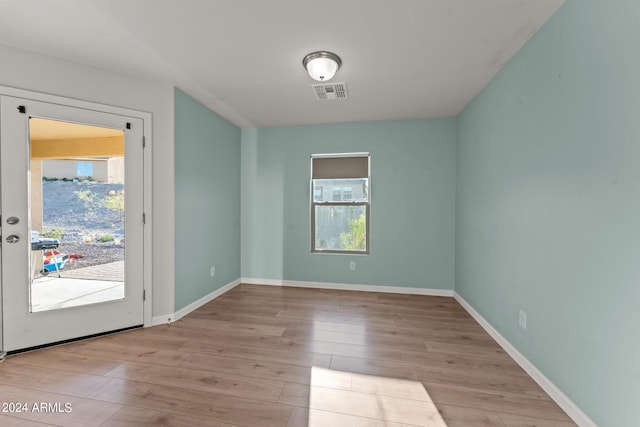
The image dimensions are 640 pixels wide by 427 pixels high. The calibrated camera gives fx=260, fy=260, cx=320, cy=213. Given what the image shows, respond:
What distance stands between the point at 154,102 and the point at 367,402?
342 centimetres

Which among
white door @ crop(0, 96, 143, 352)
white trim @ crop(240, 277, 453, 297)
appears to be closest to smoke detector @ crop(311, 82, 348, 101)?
white door @ crop(0, 96, 143, 352)

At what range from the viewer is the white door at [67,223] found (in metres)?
2.24

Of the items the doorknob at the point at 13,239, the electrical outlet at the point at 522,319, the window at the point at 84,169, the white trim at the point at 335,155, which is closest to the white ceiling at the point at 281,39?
the window at the point at 84,169

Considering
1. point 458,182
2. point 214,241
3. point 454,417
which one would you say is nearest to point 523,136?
point 458,182

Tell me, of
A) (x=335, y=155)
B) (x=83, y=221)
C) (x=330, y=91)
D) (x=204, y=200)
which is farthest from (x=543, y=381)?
(x=83, y=221)

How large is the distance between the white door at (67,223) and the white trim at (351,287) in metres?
1.95

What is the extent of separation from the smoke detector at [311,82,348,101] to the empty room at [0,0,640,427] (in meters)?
0.03

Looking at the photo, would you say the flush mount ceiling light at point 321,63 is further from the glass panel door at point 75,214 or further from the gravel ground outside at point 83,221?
the gravel ground outside at point 83,221

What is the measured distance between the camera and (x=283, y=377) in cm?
196

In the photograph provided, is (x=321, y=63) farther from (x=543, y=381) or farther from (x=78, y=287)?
(x=78, y=287)

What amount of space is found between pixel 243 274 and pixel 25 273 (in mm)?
2610

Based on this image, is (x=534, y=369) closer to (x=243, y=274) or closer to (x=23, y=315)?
(x=243, y=274)

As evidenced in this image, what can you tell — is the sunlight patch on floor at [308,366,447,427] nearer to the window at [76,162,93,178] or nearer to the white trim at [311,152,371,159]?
the window at [76,162,93,178]

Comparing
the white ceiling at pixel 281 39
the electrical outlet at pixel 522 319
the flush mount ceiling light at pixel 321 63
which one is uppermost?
the white ceiling at pixel 281 39
